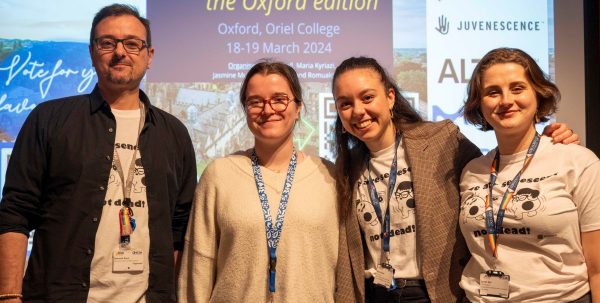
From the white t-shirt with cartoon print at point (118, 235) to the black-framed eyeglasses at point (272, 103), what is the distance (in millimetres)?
489

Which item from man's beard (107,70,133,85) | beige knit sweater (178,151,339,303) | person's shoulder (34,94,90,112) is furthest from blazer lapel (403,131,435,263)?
person's shoulder (34,94,90,112)

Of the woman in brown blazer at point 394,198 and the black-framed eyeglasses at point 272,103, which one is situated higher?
the black-framed eyeglasses at point 272,103

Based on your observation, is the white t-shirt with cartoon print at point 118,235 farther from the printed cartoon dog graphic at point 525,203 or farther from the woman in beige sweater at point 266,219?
the printed cartoon dog graphic at point 525,203

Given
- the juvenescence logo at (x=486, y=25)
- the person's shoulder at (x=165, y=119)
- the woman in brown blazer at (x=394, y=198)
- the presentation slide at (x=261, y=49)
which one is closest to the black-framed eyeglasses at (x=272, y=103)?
the woman in brown blazer at (x=394, y=198)

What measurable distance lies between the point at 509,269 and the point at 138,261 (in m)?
1.35

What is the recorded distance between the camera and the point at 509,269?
2.12 meters

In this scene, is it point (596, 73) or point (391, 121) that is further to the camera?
point (596, 73)

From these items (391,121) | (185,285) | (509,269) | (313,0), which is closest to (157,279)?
(185,285)

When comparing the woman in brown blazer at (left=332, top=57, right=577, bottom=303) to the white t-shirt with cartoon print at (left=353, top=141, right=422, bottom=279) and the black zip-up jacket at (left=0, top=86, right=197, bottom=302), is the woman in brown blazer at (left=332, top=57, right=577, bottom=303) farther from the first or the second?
the black zip-up jacket at (left=0, top=86, right=197, bottom=302)

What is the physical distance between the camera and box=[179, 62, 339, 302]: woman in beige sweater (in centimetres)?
236

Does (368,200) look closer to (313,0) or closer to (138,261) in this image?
(138,261)

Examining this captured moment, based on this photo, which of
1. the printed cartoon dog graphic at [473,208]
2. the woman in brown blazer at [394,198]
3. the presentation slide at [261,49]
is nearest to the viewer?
the printed cartoon dog graphic at [473,208]

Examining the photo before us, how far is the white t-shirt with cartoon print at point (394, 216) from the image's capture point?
2.36 m

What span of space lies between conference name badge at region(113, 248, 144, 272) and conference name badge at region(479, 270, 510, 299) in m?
1.26
